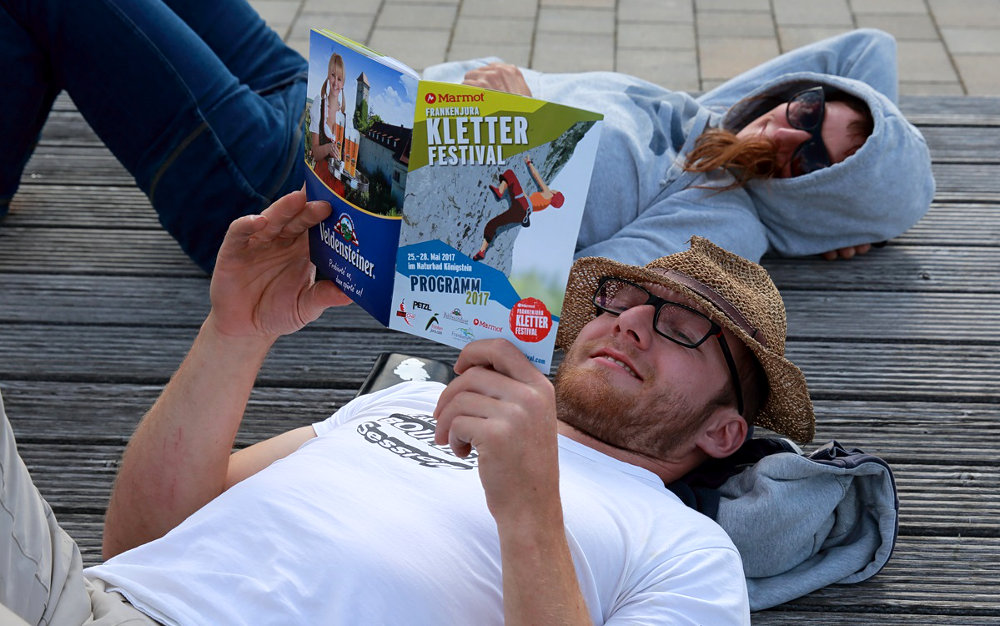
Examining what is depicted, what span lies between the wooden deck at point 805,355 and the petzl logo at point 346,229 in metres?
0.89

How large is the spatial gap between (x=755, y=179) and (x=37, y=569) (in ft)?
6.19

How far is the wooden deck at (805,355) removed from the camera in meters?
1.80

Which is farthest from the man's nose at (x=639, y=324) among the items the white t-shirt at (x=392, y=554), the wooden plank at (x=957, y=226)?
the wooden plank at (x=957, y=226)

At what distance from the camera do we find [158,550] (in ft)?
4.40

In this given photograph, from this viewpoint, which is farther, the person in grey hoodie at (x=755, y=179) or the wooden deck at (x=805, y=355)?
the person in grey hoodie at (x=755, y=179)

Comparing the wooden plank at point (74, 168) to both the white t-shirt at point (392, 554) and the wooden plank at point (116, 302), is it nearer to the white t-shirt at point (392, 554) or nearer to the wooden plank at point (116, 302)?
the wooden plank at point (116, 302)

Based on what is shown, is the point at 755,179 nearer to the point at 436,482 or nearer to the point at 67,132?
the point at 436,482

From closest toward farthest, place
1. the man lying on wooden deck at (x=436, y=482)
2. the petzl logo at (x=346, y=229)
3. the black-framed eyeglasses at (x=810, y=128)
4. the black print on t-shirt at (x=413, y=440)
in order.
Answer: the man lying on wooden deck at (x=436, y=482) → the petzl logo at (x=346, y=229) → the black print on t-shirt at (x=413, y=440) → the black-framed eyeglasses at (x=810, y=128)

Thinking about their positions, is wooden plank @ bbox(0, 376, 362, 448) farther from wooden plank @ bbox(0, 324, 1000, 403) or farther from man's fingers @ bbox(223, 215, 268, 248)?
man's fingers @ bbox(223, 215, 268, 248)

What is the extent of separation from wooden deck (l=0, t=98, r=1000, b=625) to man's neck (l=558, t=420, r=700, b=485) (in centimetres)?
27

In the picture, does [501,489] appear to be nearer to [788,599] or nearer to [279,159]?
[788,599]

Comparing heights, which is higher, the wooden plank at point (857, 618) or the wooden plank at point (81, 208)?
the wooden plank at point (81, 208)

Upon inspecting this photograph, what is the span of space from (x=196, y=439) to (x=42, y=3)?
4.04ft

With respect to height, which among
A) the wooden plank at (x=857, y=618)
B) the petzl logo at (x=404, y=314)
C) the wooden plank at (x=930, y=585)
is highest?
the petzl logo at (x=404, y=314)
